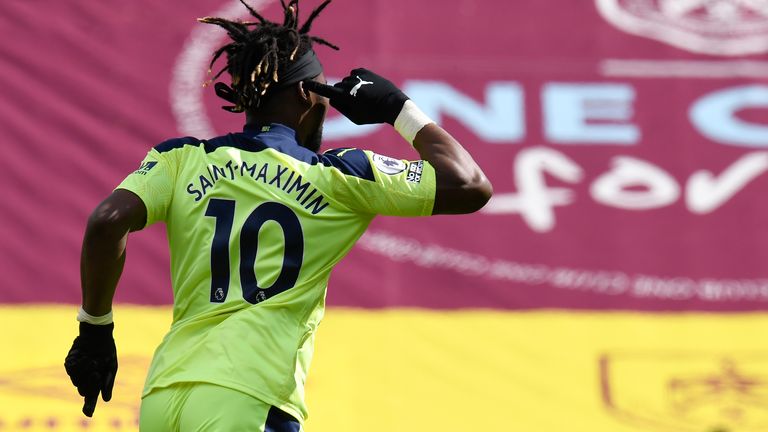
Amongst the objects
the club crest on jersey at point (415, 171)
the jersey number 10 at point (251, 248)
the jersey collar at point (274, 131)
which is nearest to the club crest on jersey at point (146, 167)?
the jersey number 10 at point (251, 248)

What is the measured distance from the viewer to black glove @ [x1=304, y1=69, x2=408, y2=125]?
3.43m

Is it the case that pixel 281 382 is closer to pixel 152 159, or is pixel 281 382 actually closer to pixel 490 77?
pixel 152 159

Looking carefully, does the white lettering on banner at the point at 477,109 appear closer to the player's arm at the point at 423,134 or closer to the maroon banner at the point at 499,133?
the maroon banner at the point at 499,133

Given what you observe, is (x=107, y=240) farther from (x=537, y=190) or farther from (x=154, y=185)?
(x=537, y=190)

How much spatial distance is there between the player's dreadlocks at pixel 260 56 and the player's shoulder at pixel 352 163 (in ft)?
0.90

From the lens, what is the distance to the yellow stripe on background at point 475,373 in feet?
19.6

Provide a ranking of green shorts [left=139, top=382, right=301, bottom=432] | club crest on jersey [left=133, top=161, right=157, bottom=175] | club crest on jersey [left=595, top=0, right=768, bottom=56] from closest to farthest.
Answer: green shorts [left=139, top=382, right=301, bottom=432] < club crest on jersey [left=133, top=161, right=157, bottom=175] < club crest on jersey [left=595, top=0, right=768, bottom=56]

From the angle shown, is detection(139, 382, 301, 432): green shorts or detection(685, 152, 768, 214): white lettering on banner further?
detection(685, 152, 768, 214): white lettering on banner

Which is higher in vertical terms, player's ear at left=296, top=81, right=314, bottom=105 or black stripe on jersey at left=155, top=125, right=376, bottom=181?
player's ear at left=296, top=81, right=314, bottom=105

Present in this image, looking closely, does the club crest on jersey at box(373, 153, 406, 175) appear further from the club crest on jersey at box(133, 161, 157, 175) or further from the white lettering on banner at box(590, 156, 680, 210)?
the white lettering on banner at box(590, 156, 680, 210)

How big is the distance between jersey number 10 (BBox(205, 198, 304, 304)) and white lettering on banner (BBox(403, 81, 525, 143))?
3212mm

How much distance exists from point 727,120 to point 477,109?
1.34 m

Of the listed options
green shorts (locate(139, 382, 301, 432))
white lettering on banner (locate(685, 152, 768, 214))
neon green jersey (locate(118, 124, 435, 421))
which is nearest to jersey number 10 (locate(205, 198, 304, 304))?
neon green jersey (locate(118, 124, 435, 421))

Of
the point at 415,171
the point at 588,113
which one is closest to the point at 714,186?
the point at 588,113
